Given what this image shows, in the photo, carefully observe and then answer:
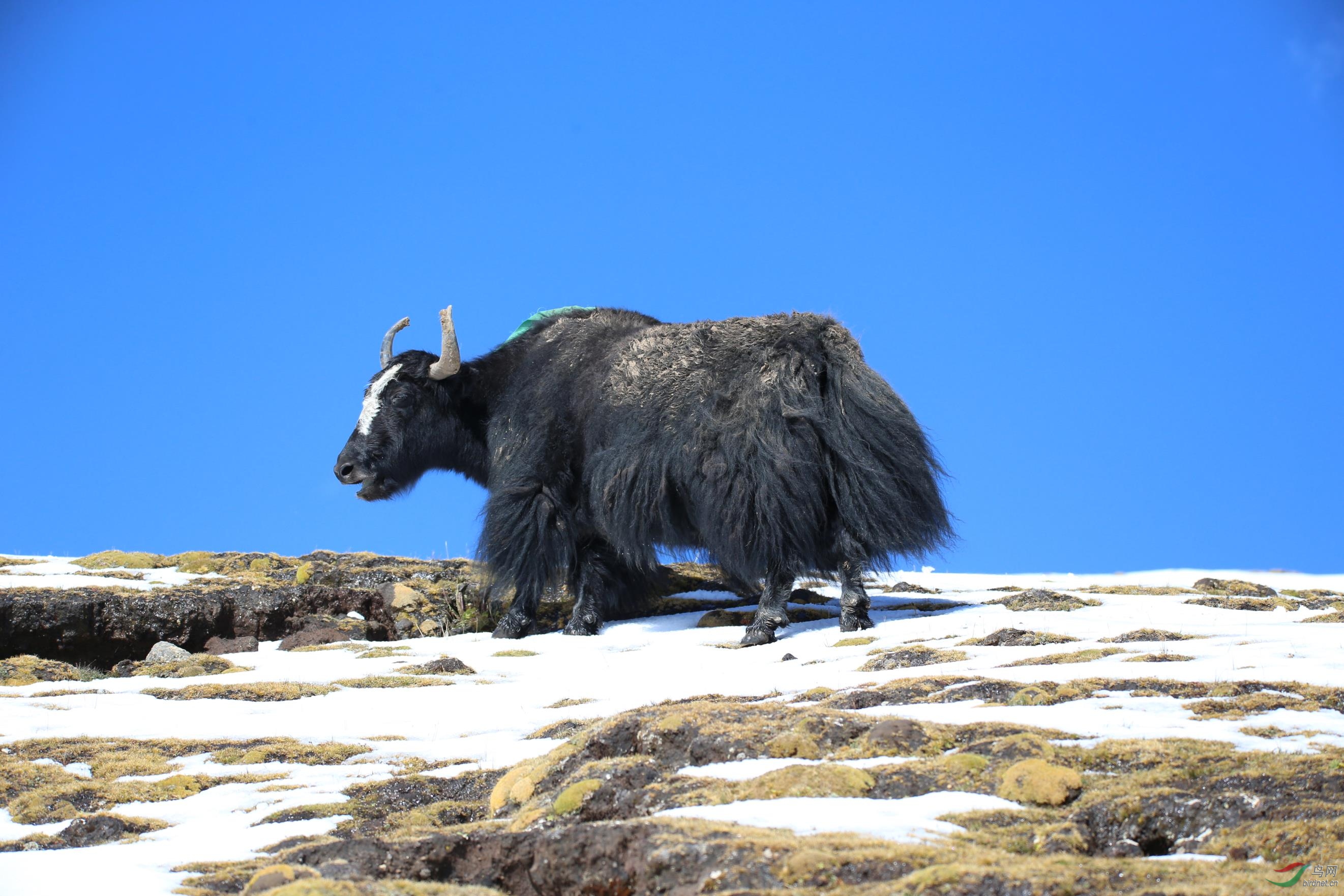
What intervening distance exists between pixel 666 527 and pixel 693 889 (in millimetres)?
7656

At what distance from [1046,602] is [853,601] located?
1.81 meters

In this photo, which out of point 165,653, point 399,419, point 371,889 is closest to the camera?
point 371,889

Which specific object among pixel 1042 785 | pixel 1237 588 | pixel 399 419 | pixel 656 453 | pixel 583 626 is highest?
pixel 399 419

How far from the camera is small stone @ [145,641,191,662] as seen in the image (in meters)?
10.6

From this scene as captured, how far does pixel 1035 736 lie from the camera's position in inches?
176

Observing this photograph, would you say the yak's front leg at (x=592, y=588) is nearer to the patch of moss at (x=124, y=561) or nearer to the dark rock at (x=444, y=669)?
the dark rock at (x=444, y=669)

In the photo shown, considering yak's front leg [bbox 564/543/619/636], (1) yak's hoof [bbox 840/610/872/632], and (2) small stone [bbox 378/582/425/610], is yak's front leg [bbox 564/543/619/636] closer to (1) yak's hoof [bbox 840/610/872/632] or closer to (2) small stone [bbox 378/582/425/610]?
(2) small stone [bbox 378/582/425/610]

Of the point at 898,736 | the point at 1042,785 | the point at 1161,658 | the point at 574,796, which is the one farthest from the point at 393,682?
the point at 1042,785

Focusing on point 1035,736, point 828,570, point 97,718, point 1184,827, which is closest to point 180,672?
point 97,718

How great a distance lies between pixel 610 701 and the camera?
7562mm

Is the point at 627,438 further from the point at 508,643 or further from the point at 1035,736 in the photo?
the point at 1035,736

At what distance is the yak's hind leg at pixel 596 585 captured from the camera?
11.9 m

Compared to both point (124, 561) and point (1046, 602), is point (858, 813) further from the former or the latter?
point (124, 561)

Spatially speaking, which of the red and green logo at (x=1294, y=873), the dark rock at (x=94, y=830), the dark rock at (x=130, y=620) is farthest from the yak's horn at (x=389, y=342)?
the red and green logo at (x=1294, y=873)
